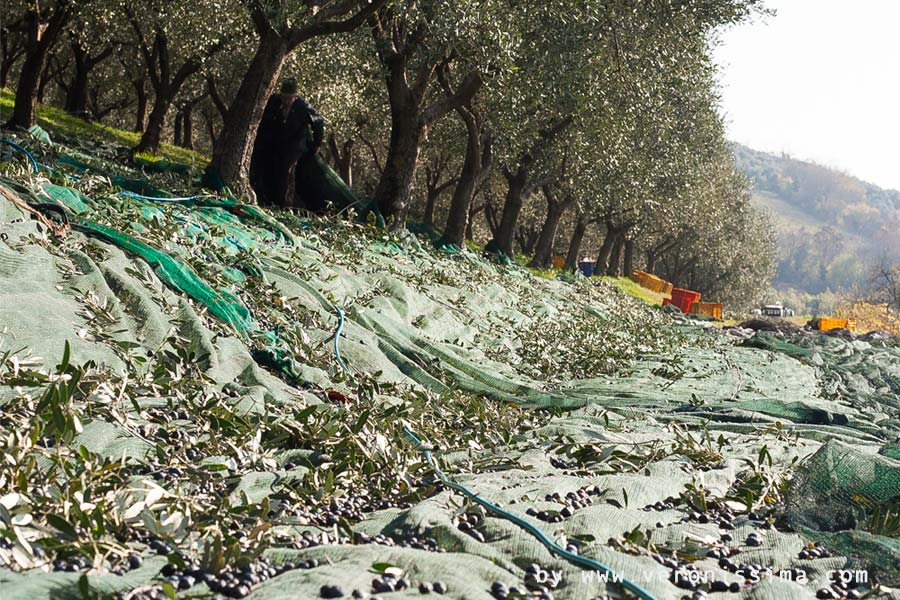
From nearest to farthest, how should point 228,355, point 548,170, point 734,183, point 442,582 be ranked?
point 442,582, point 228,355, point 548,170, point 734,183


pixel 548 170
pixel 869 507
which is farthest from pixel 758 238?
pixel 869 507

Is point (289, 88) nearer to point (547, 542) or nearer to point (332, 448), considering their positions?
point (332, 448)

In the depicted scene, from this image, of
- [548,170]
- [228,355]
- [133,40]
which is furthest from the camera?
[133,40]

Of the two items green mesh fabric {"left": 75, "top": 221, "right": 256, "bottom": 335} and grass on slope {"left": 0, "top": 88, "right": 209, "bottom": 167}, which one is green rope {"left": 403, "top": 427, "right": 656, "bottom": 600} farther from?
grass on slope {"left": 0, "top": 88, "right": 209, "bottom": 167}

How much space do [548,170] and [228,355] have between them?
20.1 m

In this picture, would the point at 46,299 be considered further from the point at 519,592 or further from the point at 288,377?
the point at 519,592

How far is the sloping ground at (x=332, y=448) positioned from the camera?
3.83m

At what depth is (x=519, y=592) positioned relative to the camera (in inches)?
145

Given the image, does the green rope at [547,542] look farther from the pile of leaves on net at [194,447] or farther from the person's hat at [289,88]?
the person's hat at [289,88]

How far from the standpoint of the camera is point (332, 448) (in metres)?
5.91

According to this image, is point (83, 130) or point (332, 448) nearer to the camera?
point (332, 448)

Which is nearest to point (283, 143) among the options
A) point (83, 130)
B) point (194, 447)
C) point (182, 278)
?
point (182, 278)

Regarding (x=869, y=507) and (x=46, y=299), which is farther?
(x=46, y=299)

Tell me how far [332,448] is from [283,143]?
12992mm
